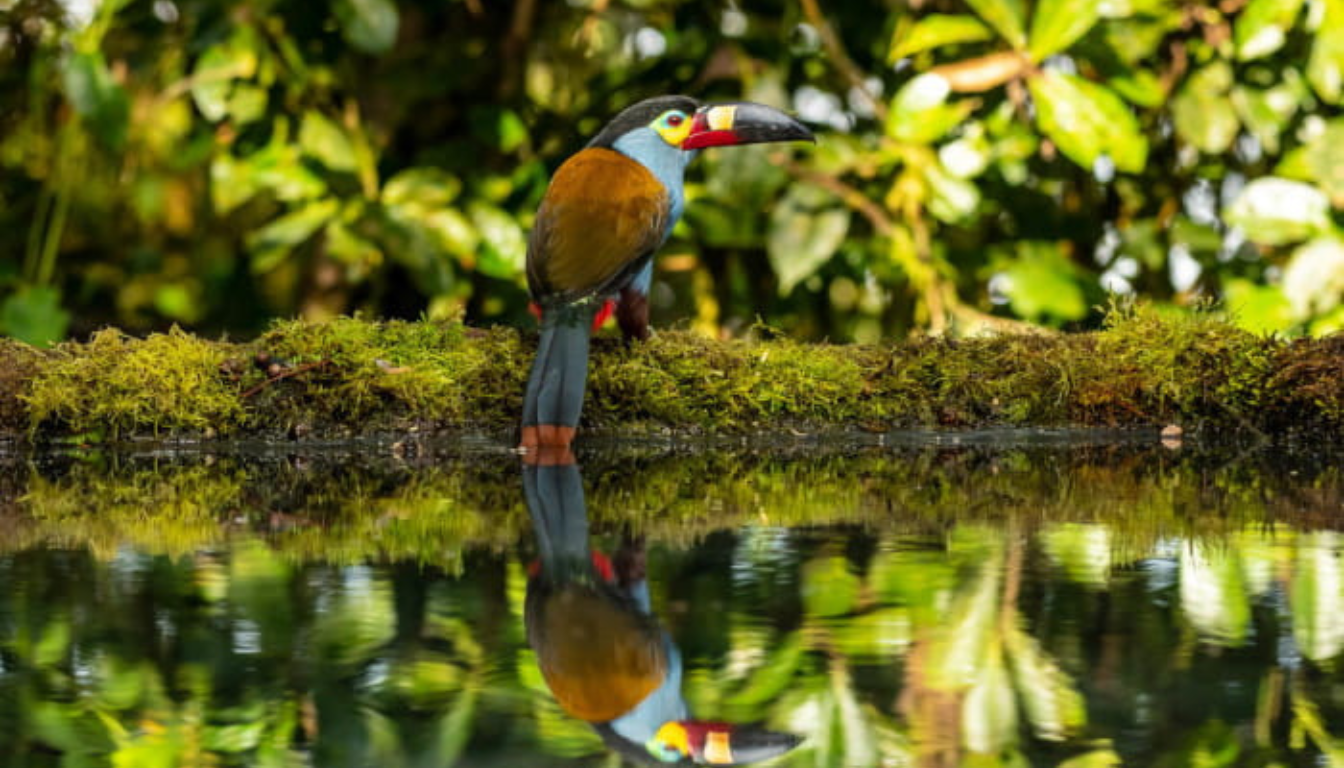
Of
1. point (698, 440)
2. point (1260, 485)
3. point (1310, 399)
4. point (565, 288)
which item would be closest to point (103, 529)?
point (565, 288)

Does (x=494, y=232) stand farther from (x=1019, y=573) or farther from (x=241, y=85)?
(x=1019, y=573)

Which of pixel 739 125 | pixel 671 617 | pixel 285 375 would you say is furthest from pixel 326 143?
pixel 671 617

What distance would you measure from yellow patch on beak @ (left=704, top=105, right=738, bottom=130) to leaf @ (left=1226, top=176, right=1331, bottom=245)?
118 cm

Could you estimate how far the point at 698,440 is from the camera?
12.3 ft

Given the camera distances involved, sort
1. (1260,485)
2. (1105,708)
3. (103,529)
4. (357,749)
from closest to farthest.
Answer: (357,749) → (1105,708) → (103,529) → (1260,485)

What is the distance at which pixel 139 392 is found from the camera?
145 inches

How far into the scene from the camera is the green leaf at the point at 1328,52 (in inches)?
159

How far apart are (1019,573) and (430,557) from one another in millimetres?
729

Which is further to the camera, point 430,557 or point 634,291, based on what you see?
point 634,291

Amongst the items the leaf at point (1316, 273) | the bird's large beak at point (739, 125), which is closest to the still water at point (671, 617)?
the bird's large beak at point (739, 125)

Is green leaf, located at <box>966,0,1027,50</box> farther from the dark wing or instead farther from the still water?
the still water

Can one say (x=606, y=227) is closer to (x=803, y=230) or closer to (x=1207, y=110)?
(x=803, y=230)

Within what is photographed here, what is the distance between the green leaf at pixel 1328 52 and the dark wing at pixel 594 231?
1.46 m

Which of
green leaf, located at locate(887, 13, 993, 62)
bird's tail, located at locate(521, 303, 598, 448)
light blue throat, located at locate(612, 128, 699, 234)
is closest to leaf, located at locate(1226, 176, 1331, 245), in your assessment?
green leaf, located at locate(887, 13, 993, 62)
